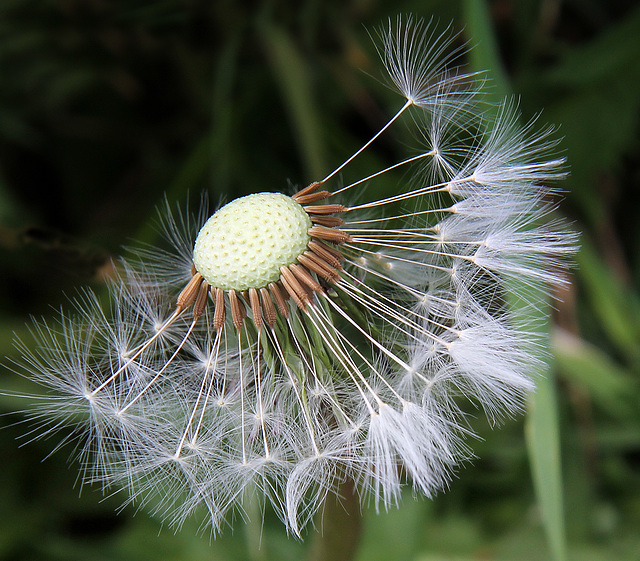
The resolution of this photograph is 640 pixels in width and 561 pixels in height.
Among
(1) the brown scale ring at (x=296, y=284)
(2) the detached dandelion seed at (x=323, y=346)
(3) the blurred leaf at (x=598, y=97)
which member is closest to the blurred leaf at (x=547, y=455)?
(2) the detached dandelion seed at (x=323, y=346)

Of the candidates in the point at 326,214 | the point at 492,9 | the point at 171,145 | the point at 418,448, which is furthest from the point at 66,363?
the point at 492,9

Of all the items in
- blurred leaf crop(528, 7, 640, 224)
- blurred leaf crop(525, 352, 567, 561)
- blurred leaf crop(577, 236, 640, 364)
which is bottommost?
blurred leaf crop(525, 352, 567, 561)

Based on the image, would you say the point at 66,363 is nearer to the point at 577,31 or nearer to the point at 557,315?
the point at 557,315

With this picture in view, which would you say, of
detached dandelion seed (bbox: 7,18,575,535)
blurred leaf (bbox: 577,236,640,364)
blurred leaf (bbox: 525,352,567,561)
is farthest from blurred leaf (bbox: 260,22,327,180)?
blurred leaf (bbox: 525,352,567,561)

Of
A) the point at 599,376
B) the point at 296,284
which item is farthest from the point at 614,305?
the point at 296,284

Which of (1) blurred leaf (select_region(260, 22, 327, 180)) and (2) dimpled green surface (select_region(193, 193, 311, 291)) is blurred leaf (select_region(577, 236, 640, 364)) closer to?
(1) blurred leaf (select_region(260, 22, 327, 180))

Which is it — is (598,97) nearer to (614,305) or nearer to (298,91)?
(614,305)
